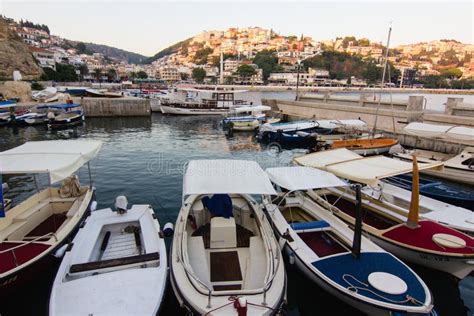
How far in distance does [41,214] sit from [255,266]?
7.67 metres

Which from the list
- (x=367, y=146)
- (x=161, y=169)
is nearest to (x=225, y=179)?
(x=161, y=169)

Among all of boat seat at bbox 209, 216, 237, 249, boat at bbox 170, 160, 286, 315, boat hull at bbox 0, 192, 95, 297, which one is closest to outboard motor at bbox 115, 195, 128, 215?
boat hull at bbox 0, 192, 95, 297

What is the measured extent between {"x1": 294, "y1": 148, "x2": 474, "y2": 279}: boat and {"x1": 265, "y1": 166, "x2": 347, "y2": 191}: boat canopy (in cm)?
53

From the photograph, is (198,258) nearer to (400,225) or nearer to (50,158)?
(50,158)

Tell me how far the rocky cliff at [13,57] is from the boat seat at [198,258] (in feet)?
249

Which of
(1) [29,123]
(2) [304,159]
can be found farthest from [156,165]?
(1) [29,123]

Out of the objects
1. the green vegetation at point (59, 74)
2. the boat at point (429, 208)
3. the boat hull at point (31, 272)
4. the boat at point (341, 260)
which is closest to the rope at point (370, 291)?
the boat at point (341, 260)

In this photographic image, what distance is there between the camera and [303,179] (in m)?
8.70

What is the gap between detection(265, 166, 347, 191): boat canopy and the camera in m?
8.24

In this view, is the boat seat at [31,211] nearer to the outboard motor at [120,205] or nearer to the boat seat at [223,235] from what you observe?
the outboard motor at [120,205]

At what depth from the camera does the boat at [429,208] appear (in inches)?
351

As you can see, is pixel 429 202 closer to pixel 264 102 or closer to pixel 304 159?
pixel 304 159

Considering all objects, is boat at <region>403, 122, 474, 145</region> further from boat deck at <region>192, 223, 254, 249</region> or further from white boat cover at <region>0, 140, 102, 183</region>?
white boat cover at <region>0, 140, 102, 183</region>

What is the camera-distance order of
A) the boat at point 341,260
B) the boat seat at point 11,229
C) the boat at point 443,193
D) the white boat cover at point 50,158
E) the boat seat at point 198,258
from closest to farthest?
1. the boat at point 341,260
2. the boat seat at point 198,258
3. the boat seat at point 11,229
4. the white boat cover at point 50,158
5. the boat at point 443,193
